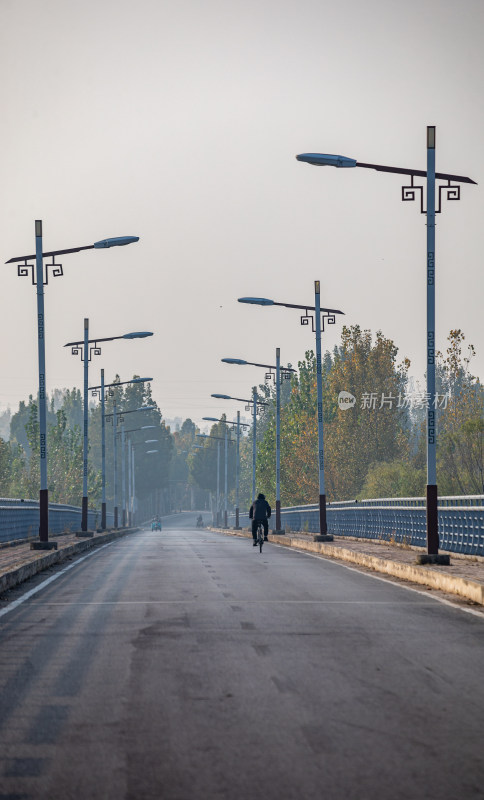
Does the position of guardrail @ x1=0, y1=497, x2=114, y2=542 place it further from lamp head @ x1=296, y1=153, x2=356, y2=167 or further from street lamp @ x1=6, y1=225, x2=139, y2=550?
lamp head @ x1=296, y1=153, x2=356, y2=167

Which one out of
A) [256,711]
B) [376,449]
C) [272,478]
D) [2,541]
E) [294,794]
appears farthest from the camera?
[272,478]

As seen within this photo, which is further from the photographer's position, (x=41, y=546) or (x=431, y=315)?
(x=41, y=546)

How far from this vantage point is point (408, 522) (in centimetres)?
3312

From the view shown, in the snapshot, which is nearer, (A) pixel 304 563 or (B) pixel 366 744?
(B) pixel 366 744

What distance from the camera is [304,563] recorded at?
88.5ft

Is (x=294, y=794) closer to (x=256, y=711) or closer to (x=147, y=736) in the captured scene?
(x=147, y=736)

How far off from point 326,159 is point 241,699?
1595cm

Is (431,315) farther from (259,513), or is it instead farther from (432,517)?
(259,513)

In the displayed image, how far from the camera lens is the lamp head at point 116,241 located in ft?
99.6

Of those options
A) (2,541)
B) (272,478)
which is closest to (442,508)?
(2,541)

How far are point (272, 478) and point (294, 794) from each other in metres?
88.4

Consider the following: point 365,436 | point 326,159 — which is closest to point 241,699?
point 326,159

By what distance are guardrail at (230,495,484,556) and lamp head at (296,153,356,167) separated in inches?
280

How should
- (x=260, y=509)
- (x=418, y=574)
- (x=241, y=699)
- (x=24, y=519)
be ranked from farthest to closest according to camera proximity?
(x=24, y=519), (x=260, y=509), (x=418, y=574), (x=241, y=699)
